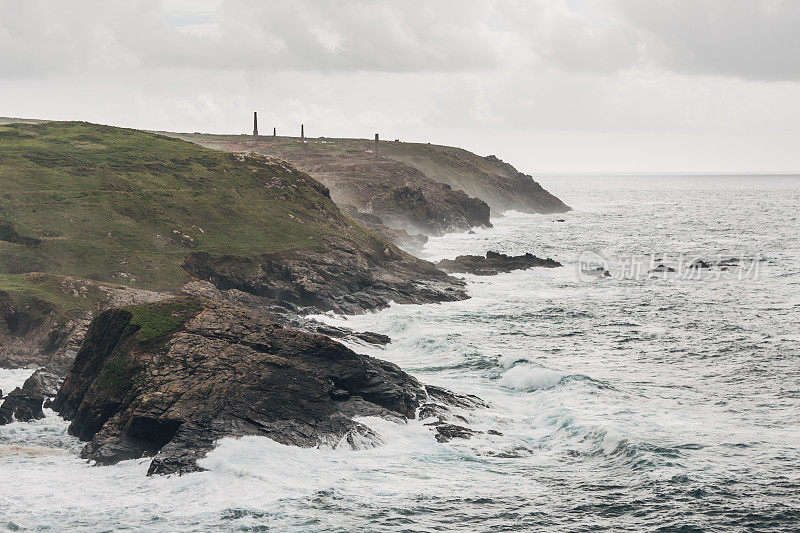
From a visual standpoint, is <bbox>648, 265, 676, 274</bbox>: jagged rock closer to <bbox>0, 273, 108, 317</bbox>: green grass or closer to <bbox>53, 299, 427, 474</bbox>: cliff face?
<bbox>53, 299, 427, 474</bbox>: cliff face

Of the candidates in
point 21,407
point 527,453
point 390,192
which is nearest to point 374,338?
point 527,453

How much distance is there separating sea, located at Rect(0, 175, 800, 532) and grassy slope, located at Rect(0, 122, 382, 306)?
1359 centimetres

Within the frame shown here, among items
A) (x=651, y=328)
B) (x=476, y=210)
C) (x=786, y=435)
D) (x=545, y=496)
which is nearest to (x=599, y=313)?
(x=651, y=328)

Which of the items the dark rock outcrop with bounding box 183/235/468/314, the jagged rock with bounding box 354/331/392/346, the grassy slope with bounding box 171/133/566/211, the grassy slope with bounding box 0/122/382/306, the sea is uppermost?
the grassy slope with bounding box 171/133/566/211

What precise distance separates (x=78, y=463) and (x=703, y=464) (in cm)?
2340

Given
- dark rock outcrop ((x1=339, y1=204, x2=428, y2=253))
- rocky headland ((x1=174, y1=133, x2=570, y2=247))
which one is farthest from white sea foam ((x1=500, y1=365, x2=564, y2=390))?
rocky headland ((x1=174, y1=133, x2=570, y2=247))

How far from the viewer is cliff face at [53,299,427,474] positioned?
28.1 meters

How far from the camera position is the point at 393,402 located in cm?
3262

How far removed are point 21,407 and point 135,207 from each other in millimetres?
32533

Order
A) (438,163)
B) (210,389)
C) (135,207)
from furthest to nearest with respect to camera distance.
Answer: (438,163) < (135,207) < (210,389)

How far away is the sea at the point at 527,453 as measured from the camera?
24141 millimetres

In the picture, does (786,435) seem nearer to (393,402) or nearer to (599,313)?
(393,402)

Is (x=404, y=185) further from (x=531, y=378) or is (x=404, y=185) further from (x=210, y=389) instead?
(x=210, y=389)

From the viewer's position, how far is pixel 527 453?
3005 centimetres
